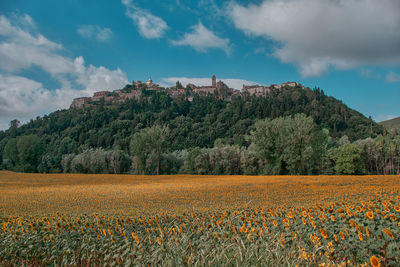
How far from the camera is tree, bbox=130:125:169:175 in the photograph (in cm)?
5512

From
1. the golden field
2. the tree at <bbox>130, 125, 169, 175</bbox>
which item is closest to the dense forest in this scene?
the tree at <bbox>130, 125, 169, 175</bbox>

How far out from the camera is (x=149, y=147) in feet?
182

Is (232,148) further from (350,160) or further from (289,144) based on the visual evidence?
(350,160)

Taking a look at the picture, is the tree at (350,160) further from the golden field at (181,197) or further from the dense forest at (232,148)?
the golden field at (181,197)

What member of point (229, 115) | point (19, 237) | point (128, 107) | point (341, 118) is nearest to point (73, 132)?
point (128, 107)

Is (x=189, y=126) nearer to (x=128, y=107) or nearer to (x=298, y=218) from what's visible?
(x=128, y=107)

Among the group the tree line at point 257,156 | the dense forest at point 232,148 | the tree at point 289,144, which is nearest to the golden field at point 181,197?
the tree at point 289,144

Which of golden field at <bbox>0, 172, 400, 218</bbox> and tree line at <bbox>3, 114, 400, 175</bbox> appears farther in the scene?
tree line at <bbox>3, 114, 400, 175</bbox>

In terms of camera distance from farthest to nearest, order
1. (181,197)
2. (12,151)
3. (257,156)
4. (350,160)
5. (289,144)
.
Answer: (12,151), (350,160), (257,156), (289,144), (181,197)

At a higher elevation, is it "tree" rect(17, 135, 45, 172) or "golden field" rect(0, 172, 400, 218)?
"tree" rect(17, 135, 45, 172)

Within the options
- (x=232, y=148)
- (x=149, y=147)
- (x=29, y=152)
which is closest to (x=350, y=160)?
(x=232, y=148)

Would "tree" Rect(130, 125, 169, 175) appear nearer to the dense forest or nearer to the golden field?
the dense forest

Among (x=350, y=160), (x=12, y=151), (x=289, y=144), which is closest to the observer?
(x=289, y=144)

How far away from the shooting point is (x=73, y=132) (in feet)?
420
